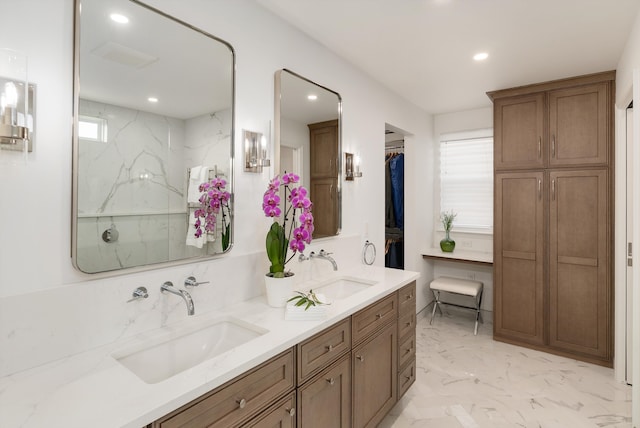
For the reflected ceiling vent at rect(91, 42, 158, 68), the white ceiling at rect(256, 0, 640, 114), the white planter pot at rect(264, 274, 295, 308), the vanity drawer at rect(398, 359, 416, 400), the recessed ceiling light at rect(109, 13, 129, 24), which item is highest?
the white ceiling at rect(256, 0, 640, 114)

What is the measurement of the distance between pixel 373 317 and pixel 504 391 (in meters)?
1.47

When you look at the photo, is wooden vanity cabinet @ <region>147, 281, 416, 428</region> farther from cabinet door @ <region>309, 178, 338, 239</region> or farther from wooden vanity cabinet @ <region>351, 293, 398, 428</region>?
cabinet door @ <region>309, 178, 338, 239</region>

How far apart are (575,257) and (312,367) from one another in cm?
285

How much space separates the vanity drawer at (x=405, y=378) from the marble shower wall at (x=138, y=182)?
1.57 m

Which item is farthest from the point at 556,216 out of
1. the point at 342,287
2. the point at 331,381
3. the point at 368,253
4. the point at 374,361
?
the point at 331,381

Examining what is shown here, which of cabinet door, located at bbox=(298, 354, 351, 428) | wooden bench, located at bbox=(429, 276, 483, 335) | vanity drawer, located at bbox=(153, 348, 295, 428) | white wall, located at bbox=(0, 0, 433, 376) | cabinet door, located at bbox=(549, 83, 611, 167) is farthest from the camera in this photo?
wooden bench, located at bbox=(429, 276, 483, 335)

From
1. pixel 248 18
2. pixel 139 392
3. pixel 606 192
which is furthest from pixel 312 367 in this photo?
pixel 606 192

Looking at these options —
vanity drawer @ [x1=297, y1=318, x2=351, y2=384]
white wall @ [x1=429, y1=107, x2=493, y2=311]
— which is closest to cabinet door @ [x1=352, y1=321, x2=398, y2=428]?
vanity drawer @ [x1=297, y1=318, x2=351, y2=384]

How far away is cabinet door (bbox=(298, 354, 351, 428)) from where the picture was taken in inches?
57.2

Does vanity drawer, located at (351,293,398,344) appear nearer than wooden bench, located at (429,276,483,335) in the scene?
Yes

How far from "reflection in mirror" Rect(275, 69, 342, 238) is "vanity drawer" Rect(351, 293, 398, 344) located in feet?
2.17

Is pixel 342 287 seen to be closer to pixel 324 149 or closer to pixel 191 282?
pixel 324 149

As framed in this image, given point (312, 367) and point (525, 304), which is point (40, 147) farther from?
point (525, 304)

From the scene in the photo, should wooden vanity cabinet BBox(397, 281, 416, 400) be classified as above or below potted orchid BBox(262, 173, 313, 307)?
below
